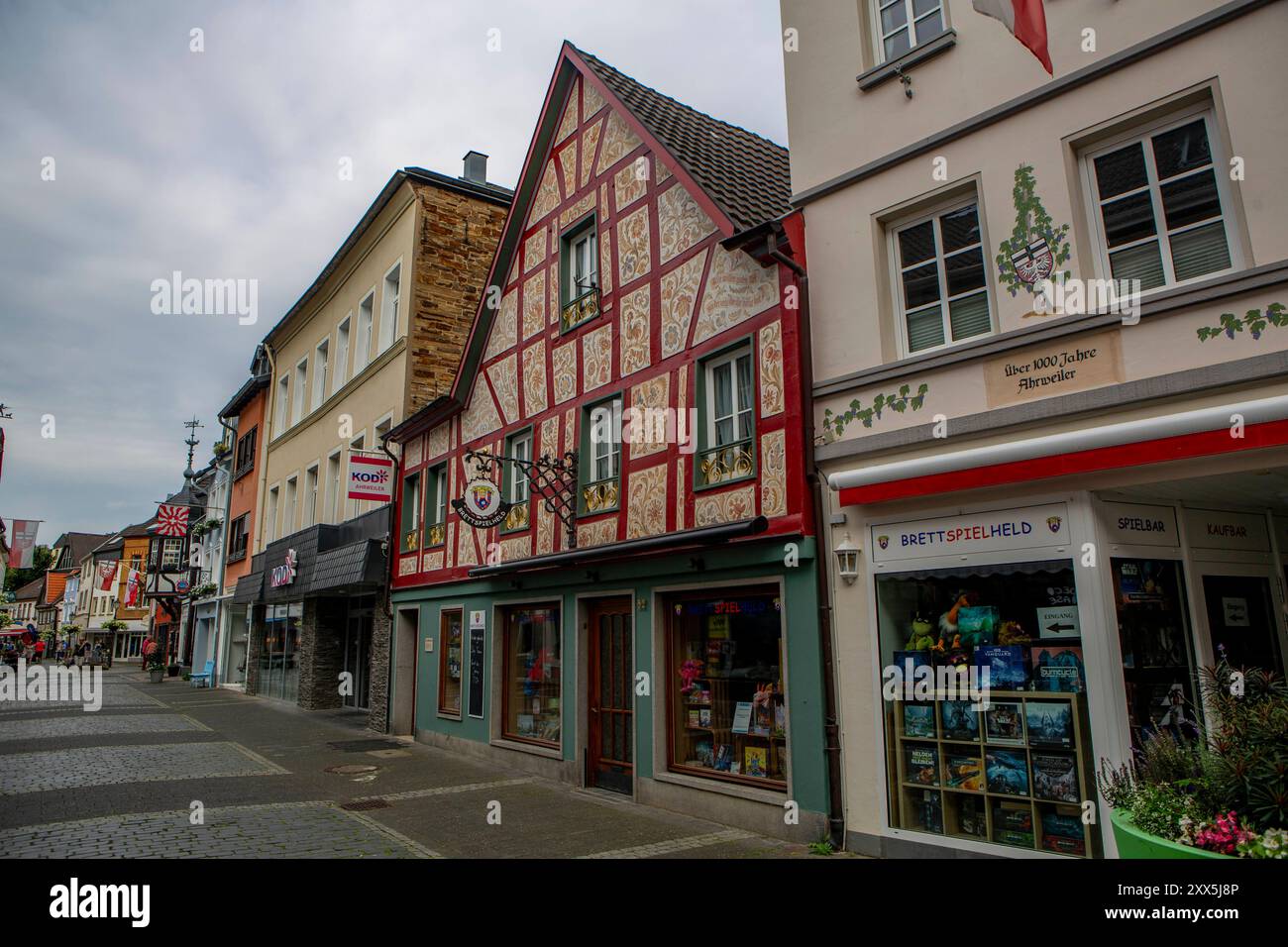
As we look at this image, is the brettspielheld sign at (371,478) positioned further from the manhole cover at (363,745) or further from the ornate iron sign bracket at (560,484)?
the ornate iron sign bracket at (560,484)

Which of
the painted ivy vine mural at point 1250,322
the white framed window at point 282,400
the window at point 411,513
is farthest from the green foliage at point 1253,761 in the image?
the white framed window at point 282,400

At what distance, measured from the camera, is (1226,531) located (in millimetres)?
6602

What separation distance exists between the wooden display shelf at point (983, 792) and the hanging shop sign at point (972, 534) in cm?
113

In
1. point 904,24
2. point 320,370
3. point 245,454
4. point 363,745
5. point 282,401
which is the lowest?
point 363,745

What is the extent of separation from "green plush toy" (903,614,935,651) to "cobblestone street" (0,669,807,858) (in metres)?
2.03

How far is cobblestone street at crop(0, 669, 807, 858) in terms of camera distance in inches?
290

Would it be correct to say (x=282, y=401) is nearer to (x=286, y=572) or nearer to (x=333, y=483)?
(x=333, y=483)

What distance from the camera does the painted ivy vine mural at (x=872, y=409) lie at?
712 centimetres

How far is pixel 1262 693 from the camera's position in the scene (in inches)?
167

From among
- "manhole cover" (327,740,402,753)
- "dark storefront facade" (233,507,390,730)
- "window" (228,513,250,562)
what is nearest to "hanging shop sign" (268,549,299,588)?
"dark storefront facade" (233,507,390,730)

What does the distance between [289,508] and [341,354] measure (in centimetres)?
601

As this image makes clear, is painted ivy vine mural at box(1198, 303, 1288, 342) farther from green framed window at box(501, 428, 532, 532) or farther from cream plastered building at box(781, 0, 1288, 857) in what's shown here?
green framed window at box(501, 428, 532, 532)

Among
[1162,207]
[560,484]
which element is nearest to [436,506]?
[560,484]
